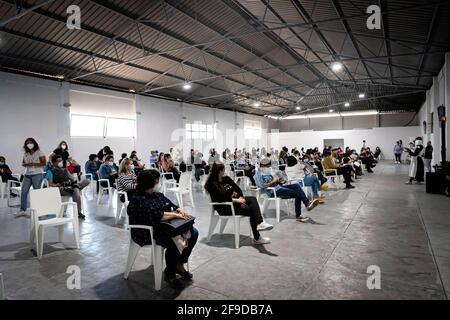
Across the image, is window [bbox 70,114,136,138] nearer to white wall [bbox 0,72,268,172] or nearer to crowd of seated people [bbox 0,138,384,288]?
white wall [bbox 0,72,268,172]

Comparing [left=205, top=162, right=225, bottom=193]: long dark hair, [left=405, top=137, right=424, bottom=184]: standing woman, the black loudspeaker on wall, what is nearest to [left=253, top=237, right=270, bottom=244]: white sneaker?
[left=205, top=162, right=225, bottom=193]: long dark hair

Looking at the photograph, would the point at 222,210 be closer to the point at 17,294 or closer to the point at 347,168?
the point at 17,294

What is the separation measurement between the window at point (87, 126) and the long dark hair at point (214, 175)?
884cm

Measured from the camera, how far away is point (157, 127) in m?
14.2

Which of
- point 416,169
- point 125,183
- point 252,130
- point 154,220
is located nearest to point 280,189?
point 125,183

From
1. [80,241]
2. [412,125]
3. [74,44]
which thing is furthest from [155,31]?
[412,125]

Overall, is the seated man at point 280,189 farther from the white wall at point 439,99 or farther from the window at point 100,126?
the window at point 100,126

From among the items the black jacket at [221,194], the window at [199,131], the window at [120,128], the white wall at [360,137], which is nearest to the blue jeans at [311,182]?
the black jacket at [221,194]

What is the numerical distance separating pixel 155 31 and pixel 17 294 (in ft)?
25.6

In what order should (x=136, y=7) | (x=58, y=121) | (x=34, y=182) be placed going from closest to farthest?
1. (x=34, y=182)
2. (x=136, y=7)
3. (x=58, y=121)

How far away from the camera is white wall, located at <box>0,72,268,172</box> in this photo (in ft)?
29.2

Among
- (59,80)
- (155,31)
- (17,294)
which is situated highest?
(155,31)

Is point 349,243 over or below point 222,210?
below

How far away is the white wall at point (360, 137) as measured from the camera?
2026 cm
